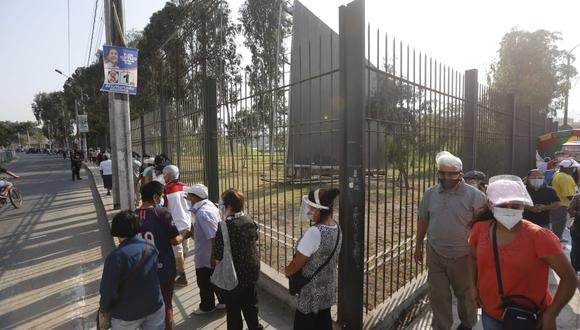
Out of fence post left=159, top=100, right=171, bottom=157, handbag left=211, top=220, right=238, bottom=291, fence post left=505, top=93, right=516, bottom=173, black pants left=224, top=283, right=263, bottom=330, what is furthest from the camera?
fence post left=159, top=100, right=171, bottom=157

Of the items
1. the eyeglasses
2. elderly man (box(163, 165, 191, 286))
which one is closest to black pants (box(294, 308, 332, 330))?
the eyeglasses

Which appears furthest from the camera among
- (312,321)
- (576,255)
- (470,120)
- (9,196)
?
(9,196)

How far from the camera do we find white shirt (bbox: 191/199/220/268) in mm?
3350

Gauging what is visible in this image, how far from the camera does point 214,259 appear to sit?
3066 mm

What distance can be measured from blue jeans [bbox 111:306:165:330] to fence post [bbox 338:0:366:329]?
1517 mm

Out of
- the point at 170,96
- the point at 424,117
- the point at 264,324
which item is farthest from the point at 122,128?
the point at 170,96

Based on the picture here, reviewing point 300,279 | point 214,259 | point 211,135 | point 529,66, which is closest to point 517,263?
point 300,279

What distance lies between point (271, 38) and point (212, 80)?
2183cm

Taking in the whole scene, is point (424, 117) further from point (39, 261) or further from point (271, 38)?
point (271, 38)

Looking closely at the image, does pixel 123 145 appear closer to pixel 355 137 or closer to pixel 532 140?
pixel 355 137

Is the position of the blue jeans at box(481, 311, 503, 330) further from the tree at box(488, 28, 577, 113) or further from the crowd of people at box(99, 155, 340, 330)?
the tree at box(488, 28, 577, 113)

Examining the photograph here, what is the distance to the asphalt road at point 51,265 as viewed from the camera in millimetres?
3969

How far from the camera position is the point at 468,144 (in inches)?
201

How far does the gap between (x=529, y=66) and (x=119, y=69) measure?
85.0 feet
